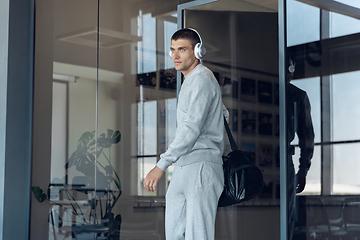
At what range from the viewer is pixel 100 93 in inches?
172

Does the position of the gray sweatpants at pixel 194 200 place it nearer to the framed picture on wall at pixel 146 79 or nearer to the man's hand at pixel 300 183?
the man's hand at pixel 300 183

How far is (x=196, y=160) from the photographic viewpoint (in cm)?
236

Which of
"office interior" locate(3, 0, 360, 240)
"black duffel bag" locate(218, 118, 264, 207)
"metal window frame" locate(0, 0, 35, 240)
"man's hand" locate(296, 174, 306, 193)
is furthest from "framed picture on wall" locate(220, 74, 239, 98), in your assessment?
"metal window frame" locate(0, 0, 35, 240)

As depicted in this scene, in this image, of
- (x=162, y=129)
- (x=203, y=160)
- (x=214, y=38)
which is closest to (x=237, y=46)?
(x=214, y=38)

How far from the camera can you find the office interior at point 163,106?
2.71 m

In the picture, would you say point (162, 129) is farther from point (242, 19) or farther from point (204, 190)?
point (204, 190)

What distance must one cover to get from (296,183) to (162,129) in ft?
4.99

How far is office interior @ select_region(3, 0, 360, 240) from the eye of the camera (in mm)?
2707

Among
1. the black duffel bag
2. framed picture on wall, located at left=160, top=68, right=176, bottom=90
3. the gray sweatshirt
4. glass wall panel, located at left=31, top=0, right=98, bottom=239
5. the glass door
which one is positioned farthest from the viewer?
glass wall panel, located at left=31, top=0, right=98, bottom=239

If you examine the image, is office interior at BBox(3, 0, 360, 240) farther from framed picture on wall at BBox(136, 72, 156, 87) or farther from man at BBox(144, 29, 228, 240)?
man at BBox(144, 29, 228, 240)

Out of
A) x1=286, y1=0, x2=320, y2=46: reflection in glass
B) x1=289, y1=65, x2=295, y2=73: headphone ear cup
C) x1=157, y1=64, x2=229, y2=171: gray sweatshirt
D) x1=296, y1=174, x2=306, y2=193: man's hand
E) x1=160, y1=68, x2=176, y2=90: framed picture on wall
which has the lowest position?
x1=296, y1=174, x2=306, y2=193: man's hand

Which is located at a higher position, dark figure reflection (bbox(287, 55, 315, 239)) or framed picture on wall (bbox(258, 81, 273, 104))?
framed picture on wall (bbox(258, 81, 273, 104))

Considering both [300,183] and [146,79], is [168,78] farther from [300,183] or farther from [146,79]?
[300,183]

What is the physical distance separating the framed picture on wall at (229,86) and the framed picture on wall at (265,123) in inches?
11.8
